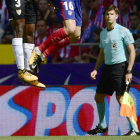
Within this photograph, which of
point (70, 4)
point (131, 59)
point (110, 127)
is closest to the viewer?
point (70, 4)

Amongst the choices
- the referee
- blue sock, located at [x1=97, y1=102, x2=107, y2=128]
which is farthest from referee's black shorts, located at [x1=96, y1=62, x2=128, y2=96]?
blue sock, located at [x1=97, y1=102, x2=107, y2=128]

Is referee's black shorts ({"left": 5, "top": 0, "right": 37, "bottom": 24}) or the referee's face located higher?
referee's black shorts ({"left": 5, "top": 0, "right": 37, "bottom": 24})

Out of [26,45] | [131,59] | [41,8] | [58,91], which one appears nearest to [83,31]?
[41,8]

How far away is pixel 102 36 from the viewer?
8250 mm

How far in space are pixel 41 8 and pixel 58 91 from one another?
3.30m

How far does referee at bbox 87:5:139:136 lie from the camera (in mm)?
7949

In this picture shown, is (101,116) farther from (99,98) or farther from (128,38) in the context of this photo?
(128,38)

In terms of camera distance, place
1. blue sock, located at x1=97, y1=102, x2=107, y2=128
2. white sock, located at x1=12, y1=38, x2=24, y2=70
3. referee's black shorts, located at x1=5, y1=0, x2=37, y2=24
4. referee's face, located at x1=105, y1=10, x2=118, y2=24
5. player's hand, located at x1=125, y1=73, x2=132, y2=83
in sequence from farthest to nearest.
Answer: blue sock, located at x1=97, y1=102, x2=107, y2=128 < referee's face, located at x1=105, y1=10, x2=118, y2=24 < player's hand, located at x1=125, y1=73, x2=132, y2=83 < white sock, located at x1=12, y1=38, x2=24, y2=70 < referee's black shorts, located at x1=5, y1=0, x2=37, y2=24

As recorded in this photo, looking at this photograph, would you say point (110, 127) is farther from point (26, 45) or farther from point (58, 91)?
point (26, 45)

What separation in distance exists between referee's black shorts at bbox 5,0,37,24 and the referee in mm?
1578

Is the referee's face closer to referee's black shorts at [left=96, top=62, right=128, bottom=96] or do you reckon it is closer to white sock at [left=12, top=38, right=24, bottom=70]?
referee's black shorts at [left=96, top=62, right=128, bottom=96]

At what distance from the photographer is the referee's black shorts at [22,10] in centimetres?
675

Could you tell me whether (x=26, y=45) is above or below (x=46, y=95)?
above

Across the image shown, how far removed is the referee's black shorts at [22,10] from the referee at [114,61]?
62.1 inches
